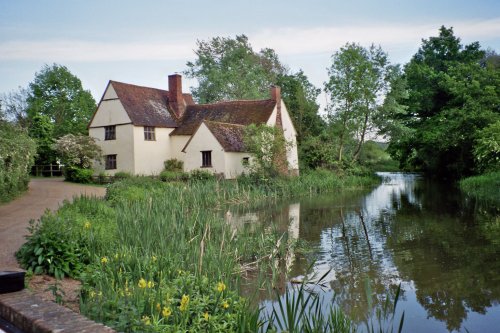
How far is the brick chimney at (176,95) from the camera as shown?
134 feet

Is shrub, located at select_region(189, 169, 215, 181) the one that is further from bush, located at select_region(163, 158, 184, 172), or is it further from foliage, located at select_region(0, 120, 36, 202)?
foliage, located at select_region(0, 120, 36, 202)

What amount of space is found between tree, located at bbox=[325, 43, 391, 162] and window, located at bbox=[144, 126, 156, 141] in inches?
595

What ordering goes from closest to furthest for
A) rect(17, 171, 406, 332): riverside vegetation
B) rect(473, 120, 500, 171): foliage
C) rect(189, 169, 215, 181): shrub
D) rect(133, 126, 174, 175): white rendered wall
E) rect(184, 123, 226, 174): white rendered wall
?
1. rect(17, 171, 406, 332): riverside vegetation
2. rect(473, 120, 500, 171): foliage
3. rect(189, 169, 215, 181): shrub
4. rect(184, 123, 226, 174): white rendered wall
5. rect(133, 126, 174, 175): white rendered wall

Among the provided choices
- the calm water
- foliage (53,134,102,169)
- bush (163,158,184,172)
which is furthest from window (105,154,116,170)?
the calm water

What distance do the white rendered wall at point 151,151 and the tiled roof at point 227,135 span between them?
5866 mm

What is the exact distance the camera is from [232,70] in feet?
177

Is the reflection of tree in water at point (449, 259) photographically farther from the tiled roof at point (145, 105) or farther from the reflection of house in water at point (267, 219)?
the tiled roof at point (145, 105)

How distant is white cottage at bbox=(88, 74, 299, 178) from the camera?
34.1 meters

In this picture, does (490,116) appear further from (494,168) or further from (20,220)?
(20,220)

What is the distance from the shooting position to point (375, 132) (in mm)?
42656

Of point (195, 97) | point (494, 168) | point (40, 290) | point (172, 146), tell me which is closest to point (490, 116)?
point (494, 168)

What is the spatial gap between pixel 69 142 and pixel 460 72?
28880 millimetres

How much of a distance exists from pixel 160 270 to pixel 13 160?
14.4 metres

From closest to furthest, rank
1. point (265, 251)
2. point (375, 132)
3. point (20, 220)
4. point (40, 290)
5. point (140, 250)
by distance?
point (40, 290)
point (140, 250)
point (265, 251)
point (20, 220)
point (375, 132)
